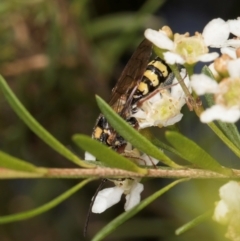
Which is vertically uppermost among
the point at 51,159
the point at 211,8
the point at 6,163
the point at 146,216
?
the point at 6,163

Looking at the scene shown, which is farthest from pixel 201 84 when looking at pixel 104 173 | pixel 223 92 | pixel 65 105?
pixel 65 105

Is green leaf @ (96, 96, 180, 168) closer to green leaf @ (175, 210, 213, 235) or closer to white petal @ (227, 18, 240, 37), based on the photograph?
green leaf @ (175, 210, 213, 235)

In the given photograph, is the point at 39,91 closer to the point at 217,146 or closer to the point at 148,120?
the point at 217,146

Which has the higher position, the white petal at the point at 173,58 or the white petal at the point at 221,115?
the white petal at the point at 173,58

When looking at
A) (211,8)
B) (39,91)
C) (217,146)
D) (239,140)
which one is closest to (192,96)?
(239,140)

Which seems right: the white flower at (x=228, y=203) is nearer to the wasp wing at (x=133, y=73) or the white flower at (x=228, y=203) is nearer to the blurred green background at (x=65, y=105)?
the wasp wing at (x=133, y=73)

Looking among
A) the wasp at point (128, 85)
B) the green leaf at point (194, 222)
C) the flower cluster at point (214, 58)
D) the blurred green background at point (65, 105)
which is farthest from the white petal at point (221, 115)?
the blurred green background at point (65, 105)

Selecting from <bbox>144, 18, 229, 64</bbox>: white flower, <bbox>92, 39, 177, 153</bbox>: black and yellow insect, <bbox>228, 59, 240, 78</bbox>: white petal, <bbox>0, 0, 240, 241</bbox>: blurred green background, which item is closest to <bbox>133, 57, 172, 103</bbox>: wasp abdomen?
<bbox>92, 39, 177, 153</bbox>: black and yellow insect
